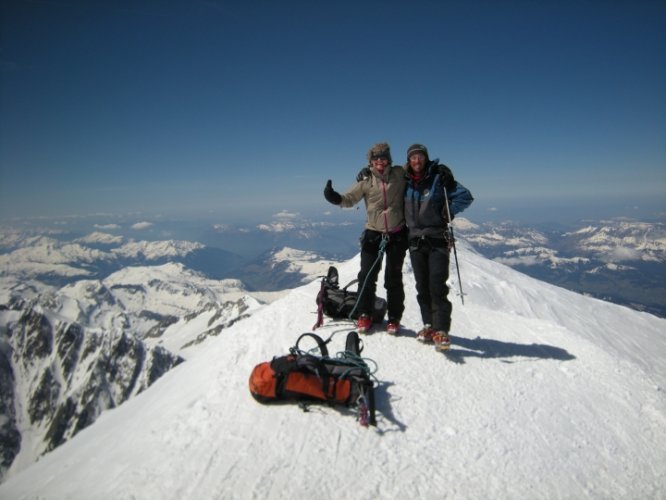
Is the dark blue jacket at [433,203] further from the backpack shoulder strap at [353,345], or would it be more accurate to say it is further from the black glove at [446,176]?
the backpack shoulder strap at [353,345]

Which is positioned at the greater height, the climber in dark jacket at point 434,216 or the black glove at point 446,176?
the black glove at point 446,176

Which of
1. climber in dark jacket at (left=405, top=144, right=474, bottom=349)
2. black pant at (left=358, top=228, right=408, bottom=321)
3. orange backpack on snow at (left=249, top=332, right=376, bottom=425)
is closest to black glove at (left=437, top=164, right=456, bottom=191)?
climber in dark jacket at (left=405, top=144, right=474, bottom=349)

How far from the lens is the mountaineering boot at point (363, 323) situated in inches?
326

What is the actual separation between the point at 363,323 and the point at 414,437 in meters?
3.56

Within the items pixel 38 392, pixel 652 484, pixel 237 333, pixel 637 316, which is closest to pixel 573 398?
pixel 652 484

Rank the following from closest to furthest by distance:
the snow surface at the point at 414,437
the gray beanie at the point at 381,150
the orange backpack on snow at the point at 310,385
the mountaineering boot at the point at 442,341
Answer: the snow surface at the point at 414,437 → the orange backpack on snow at the point at 310,385 → the mountaineering boot at the point at 442,341 → the gray beanie at the point at 381,150

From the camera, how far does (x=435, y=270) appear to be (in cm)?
713

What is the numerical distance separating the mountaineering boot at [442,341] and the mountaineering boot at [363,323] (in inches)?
70.5

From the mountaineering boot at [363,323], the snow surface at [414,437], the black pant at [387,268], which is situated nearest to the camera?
the snow surface at [414,437]

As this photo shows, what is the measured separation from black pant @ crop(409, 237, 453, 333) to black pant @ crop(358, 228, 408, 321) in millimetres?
397

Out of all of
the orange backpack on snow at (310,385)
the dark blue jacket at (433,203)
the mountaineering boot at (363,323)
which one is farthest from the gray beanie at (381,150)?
the orange backpack on snow at (310,385)

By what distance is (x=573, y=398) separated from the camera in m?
6.38

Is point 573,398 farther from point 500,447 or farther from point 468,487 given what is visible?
point 468,487

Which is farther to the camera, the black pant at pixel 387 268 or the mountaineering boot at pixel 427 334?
the black pant at pixel 387 268
